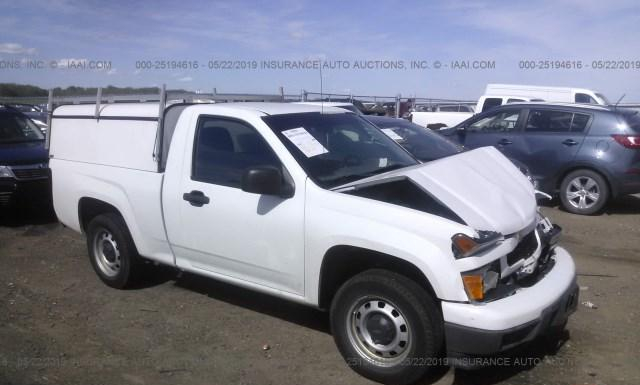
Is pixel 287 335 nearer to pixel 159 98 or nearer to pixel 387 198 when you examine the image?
pixel 387 198

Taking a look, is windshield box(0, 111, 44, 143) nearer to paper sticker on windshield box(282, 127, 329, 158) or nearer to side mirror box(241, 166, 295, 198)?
paper sticker on windshield box(282, 127, 329, 158)

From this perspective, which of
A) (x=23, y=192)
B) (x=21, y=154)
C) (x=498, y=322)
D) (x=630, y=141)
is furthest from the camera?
(x=630, y=141)

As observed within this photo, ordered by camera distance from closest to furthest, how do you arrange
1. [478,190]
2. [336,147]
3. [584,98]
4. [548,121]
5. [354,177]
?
[478,190] → [354,177] → [336,147] → [548,121] → [584,98]

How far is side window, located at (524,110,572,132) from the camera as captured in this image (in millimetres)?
9047

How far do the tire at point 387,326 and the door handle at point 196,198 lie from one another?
1307mm

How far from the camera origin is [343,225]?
142 inches

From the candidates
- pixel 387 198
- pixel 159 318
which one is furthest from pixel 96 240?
pixel 387 198

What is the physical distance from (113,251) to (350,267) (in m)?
2.65

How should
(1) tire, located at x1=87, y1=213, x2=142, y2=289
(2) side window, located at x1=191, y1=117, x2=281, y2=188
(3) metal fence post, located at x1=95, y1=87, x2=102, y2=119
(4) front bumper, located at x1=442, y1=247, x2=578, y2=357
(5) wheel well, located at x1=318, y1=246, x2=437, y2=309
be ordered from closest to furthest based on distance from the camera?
(4) front bumper, located at x1=442, y1=247, x2=578, y2=357
(5) wheel well, located at x1=318, y1=246, x2=437, y2=309
(2) side window, located at x1=191, y1=117, x2=281, y2=188
(1) tire, located at x1=87, y1=213, x2=142, y2=289
(3) metal fence post, located at x1=95, y1=87, x2=102, y2=119

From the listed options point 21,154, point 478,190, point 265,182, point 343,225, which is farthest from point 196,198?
point 21,154

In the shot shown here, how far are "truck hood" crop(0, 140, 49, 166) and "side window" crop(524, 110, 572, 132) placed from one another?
7.52 metres

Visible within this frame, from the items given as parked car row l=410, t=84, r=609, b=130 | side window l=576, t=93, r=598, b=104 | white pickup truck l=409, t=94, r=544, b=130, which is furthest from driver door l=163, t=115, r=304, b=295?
side window l=576, t=93, r=598, b=104

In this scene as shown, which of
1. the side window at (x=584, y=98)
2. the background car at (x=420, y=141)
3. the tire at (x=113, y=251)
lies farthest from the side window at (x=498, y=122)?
the side window at (x=584, y=98)

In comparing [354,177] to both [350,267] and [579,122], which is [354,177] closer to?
[350,267]
